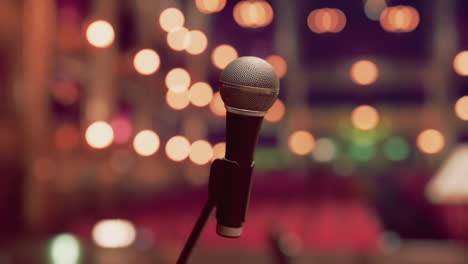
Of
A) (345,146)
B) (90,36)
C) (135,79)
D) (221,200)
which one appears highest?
(221,200)

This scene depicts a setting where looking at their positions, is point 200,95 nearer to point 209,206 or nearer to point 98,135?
point 98,135

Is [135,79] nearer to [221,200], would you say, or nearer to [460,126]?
[460,126]

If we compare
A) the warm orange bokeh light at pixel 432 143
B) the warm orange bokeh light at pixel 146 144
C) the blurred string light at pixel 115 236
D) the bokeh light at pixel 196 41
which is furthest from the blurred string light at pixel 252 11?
the warm orange bokeh light at pixel 432 143

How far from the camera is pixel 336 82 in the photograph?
14266 mm

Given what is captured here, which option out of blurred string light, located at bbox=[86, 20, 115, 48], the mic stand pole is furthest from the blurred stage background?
the mic stand pole

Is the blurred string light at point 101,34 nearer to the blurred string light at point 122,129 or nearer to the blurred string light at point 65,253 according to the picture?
the blurred string light at point 122,129

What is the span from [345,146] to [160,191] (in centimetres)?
546

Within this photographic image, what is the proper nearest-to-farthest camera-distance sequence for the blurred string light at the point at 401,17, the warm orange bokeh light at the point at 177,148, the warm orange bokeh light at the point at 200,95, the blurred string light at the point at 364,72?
the blurred string light at the point at 401,17, the warm orange bokeh light at the point at 200,95, the warm orange bokeh light at the point at 177,148, the blurred string light at the point at 364,72

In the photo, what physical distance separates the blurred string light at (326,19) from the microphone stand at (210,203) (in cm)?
1157

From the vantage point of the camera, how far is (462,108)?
11727mm

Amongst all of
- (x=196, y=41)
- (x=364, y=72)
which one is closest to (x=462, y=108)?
(x=364, y=72)

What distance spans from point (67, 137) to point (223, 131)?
580cm

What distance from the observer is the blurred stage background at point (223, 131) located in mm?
4020

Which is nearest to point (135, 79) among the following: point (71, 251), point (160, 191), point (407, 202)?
point (160, 191)
